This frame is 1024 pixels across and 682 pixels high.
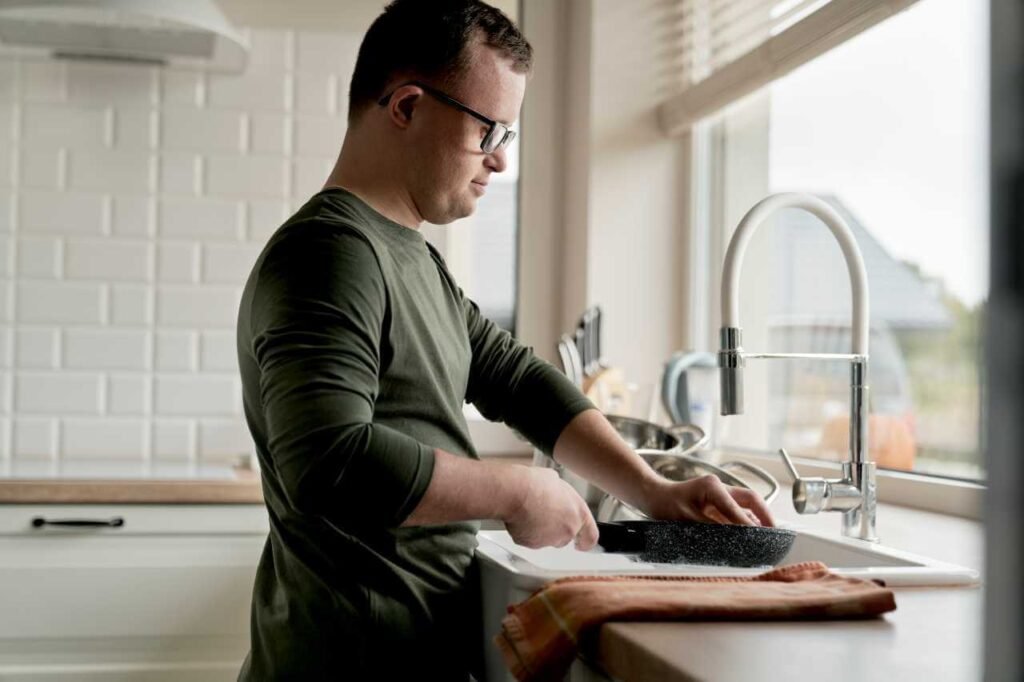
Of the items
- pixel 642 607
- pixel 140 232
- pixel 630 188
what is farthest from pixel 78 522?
pixel 642 607

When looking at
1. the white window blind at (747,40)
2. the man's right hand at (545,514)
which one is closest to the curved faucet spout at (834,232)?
the man's right hand at (545,514)

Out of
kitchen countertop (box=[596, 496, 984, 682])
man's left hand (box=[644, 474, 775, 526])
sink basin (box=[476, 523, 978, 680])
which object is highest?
man's left hand (box=[644, 474, 775, 526])

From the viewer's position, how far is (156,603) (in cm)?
212

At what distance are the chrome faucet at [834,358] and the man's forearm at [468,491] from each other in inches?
13.5

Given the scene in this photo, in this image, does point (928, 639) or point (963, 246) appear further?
point (963, 246)

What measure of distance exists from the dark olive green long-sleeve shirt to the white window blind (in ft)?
2.90

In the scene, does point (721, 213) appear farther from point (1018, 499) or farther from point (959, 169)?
point (1018, 499)

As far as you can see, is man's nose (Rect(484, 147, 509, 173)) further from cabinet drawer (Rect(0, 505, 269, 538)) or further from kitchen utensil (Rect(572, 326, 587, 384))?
cabinet drawer (Rect(0, 505, 269, 538))

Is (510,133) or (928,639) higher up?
(510,133)

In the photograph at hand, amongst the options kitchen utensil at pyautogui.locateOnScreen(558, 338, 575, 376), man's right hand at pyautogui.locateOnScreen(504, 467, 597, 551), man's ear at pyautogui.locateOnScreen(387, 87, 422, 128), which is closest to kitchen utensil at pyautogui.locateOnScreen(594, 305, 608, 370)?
kitchen utensil at pyautogui.locateOnScreen(558, 338, 575, 376)

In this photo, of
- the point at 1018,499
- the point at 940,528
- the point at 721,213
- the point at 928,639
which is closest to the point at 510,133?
the point at 928,639

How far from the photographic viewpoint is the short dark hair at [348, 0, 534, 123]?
46.8 inches

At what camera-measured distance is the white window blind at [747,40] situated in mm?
1783

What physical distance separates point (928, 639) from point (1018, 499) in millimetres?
619
